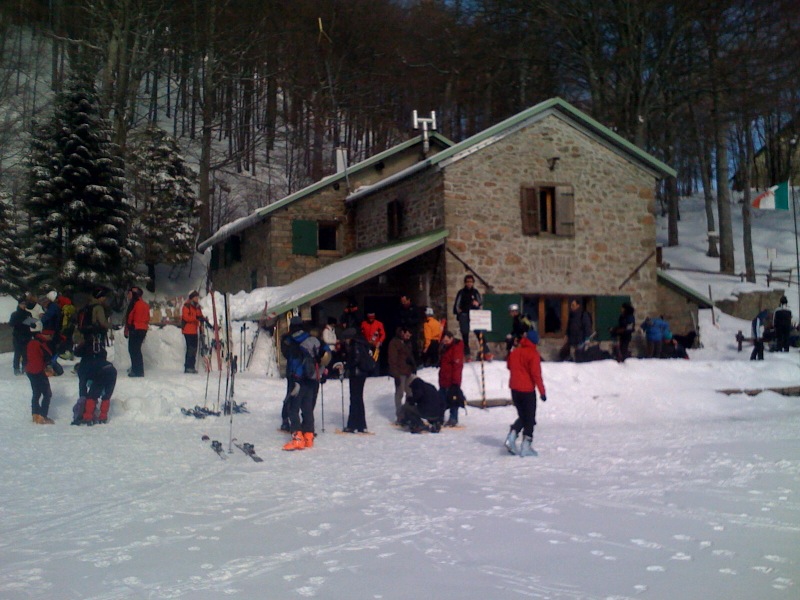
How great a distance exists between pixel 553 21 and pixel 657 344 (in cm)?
1204

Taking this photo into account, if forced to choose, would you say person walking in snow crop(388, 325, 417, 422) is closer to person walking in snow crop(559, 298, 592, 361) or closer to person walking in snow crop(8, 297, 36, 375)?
person walking in snow crop(8, 297, 36, 375)

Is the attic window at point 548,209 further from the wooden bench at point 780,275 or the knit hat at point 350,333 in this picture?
the wooden bench at point 780,275

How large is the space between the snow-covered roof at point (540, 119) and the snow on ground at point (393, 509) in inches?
286

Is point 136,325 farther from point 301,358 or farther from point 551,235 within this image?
point 551,235

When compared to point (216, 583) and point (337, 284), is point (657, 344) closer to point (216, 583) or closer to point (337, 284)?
point (337, 284)

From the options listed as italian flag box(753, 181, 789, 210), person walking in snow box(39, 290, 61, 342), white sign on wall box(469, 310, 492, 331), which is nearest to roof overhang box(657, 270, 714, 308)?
italian flag box(753, 181, 789, 210)

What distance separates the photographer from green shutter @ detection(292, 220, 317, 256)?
73.9 ft

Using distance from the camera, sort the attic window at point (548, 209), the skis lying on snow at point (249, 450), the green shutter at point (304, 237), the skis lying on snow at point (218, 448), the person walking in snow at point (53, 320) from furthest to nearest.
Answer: the green shutter at point (304, 237) < the attic window at point (548, 209) < the person walking in snow at point (53, 320) < the skis lying on snow at point (218, 448) < the skis lying on snow at point (249, 450)

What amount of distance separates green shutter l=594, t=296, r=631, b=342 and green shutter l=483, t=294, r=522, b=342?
2.45 metres

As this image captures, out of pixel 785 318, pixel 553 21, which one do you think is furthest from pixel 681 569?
pixel 553 21

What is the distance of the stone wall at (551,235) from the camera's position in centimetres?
1792

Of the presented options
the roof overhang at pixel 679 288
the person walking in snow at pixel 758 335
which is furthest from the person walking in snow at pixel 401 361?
the roof overhang at pixel 679 288

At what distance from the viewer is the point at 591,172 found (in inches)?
758

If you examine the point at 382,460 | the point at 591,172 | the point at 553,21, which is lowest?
the point at 382,460
